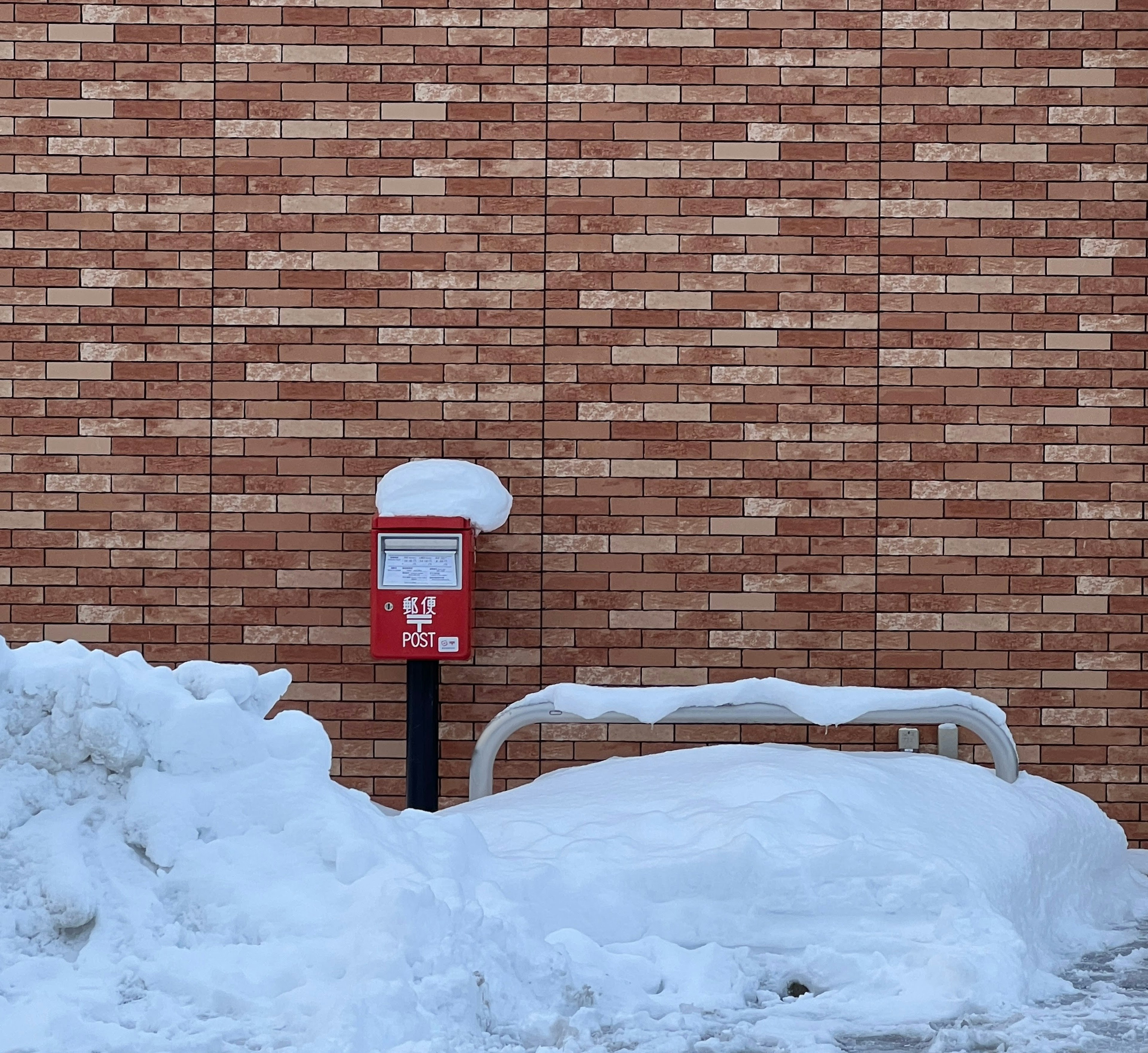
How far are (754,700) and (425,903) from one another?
1985 mm

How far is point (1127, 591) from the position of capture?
5770 millimetres

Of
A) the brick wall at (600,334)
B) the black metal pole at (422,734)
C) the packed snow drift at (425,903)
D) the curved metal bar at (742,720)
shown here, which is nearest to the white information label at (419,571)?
the black metal pole at (422,734)

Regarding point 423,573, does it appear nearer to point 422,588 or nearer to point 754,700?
point 422,588

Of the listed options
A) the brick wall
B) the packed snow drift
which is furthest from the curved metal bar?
the brick wall

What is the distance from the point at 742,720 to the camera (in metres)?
4.45

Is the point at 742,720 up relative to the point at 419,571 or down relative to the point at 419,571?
down

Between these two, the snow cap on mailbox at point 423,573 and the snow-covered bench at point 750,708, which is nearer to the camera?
the snow-covered bench at point 750,708

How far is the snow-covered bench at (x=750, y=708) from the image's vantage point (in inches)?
171

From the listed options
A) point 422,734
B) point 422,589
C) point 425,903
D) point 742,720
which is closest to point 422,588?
point 422,589

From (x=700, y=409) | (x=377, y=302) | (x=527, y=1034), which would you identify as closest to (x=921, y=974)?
(x=527, y=1034)

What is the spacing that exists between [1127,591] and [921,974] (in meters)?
3.45

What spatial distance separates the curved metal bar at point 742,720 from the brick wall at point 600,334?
4.16ft

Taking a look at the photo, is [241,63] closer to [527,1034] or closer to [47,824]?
[47,824]

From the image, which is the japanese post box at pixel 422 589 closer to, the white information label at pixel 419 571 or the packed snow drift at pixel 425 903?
the white information label at pixel 419 571
